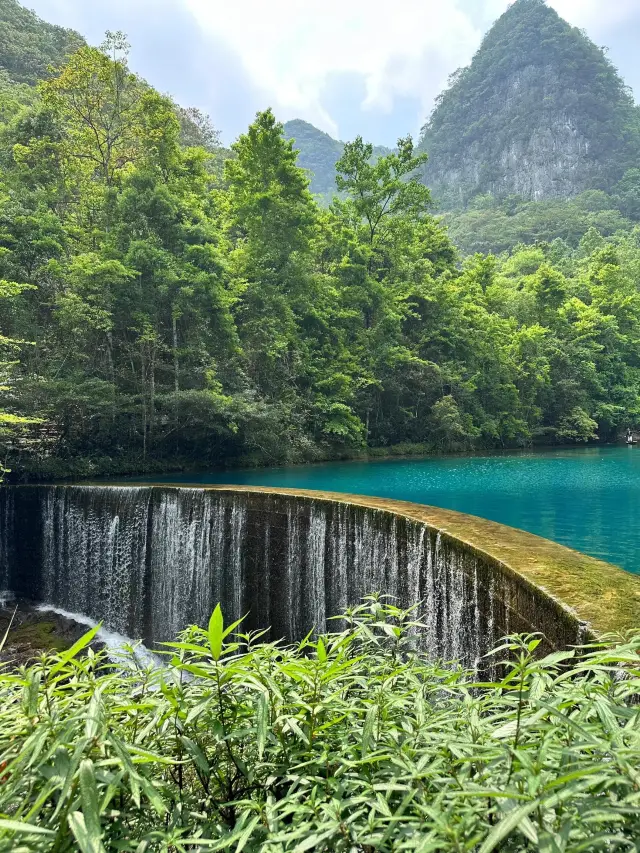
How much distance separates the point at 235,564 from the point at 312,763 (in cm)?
728

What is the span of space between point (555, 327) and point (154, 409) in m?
24.6

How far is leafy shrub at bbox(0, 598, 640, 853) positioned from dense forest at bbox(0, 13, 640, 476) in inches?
381

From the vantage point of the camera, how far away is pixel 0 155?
16531 mm

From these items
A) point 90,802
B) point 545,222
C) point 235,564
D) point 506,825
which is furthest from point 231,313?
point 545,222

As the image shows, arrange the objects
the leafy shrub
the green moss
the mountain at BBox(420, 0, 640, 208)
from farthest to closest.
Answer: the mountain at BBox(420, 0, 640, 208) < the green moss < the leafy shrub

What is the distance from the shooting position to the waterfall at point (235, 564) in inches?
203

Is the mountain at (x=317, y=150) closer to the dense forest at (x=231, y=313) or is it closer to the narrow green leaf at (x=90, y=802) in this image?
the dense forest at (x=231, y=313)

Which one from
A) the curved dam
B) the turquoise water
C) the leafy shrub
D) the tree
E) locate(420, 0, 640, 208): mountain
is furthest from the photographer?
locate(420, 0, 640, 208): mountain

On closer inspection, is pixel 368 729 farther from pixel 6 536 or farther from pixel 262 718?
pixel 6 536

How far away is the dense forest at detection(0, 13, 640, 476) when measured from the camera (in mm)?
14336

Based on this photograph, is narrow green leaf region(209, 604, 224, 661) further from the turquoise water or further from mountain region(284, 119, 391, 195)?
mountain region(284, 119, 391, 195)

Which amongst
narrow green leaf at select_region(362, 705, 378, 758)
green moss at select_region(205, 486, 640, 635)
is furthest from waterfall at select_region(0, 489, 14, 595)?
narrow green leaf at select_region(362, 705, 378, 758)

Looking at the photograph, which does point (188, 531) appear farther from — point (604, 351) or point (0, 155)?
point (604, 351)

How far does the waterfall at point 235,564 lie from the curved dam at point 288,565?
0.02 metres
